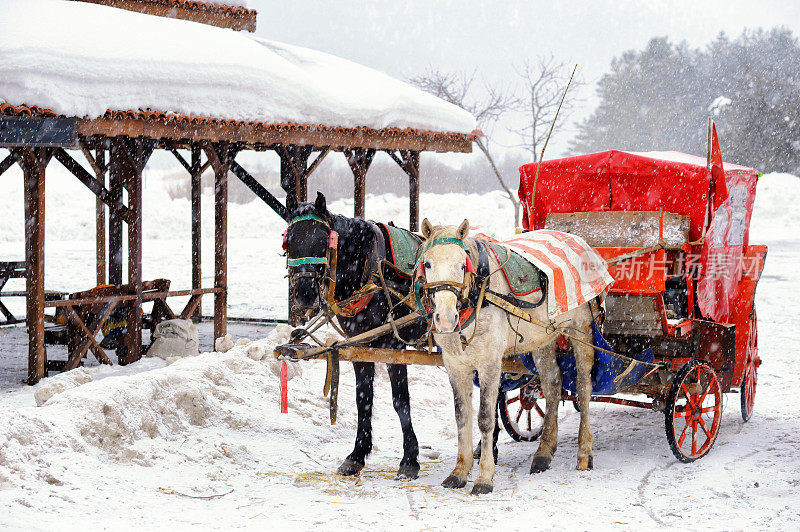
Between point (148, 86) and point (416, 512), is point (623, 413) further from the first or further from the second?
point (148, 86)

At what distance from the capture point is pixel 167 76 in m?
8.84

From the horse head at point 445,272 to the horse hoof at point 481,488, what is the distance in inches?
52.6

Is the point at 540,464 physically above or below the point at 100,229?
below

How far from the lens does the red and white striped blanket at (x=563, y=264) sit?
20.2 feet

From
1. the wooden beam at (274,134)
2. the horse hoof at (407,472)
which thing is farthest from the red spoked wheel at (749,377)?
the wooden beam at (274,134)

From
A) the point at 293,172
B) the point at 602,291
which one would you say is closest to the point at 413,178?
the point at 293,172

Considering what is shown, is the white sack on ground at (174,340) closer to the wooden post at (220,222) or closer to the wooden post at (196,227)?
the wooden post at (220,222)

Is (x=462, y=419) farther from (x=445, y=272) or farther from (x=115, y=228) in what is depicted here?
(x=115, y=228)

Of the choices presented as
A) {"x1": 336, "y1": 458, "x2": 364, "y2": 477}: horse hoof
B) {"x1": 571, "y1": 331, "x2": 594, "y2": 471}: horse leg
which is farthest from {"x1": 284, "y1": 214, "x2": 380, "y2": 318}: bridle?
{"x1": 571, "y1": 331, "x2": 594, "y2": 471}: horse leg

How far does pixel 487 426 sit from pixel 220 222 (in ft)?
21.4

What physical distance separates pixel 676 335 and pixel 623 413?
191 cm

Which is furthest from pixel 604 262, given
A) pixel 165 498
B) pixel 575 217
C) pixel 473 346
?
pixel 165 498

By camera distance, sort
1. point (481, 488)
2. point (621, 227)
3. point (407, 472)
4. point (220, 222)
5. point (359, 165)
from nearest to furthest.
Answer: point (481, 488) → point (407, 472) → point (621, 227) → point (220, 222) → point (359, 165)

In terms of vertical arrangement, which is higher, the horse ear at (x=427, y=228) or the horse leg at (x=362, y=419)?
the horse ear at (x=427, y=228)
